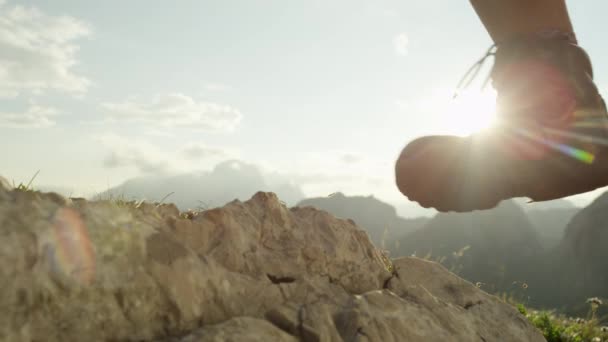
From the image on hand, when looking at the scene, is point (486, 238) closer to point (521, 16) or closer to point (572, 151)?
point (572, 151)

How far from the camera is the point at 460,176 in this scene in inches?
87.9

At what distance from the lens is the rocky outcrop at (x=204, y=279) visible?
68.7 inches

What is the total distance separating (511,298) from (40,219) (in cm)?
675

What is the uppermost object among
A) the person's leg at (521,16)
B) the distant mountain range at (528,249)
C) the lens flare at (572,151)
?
the person's leg at (521,16)

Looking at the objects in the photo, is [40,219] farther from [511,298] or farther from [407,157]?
[511,298]

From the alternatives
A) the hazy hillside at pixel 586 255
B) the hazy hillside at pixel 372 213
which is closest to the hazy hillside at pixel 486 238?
the hazy hillside at pixel 586 255

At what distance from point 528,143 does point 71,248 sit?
2.01m

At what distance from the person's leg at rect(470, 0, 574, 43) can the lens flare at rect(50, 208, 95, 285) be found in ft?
6.54

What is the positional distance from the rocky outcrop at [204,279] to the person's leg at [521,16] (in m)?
1.72

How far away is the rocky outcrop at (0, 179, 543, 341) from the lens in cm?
175

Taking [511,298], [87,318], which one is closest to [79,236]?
[87,318]

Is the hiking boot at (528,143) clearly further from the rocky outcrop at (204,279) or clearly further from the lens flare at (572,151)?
the rocky outcrop at (204,279)

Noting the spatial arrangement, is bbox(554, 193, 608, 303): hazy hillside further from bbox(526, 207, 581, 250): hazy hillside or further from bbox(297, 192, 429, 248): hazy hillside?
bbox(297, 192, 429, 248): hazy hillside

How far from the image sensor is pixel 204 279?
2.33m
